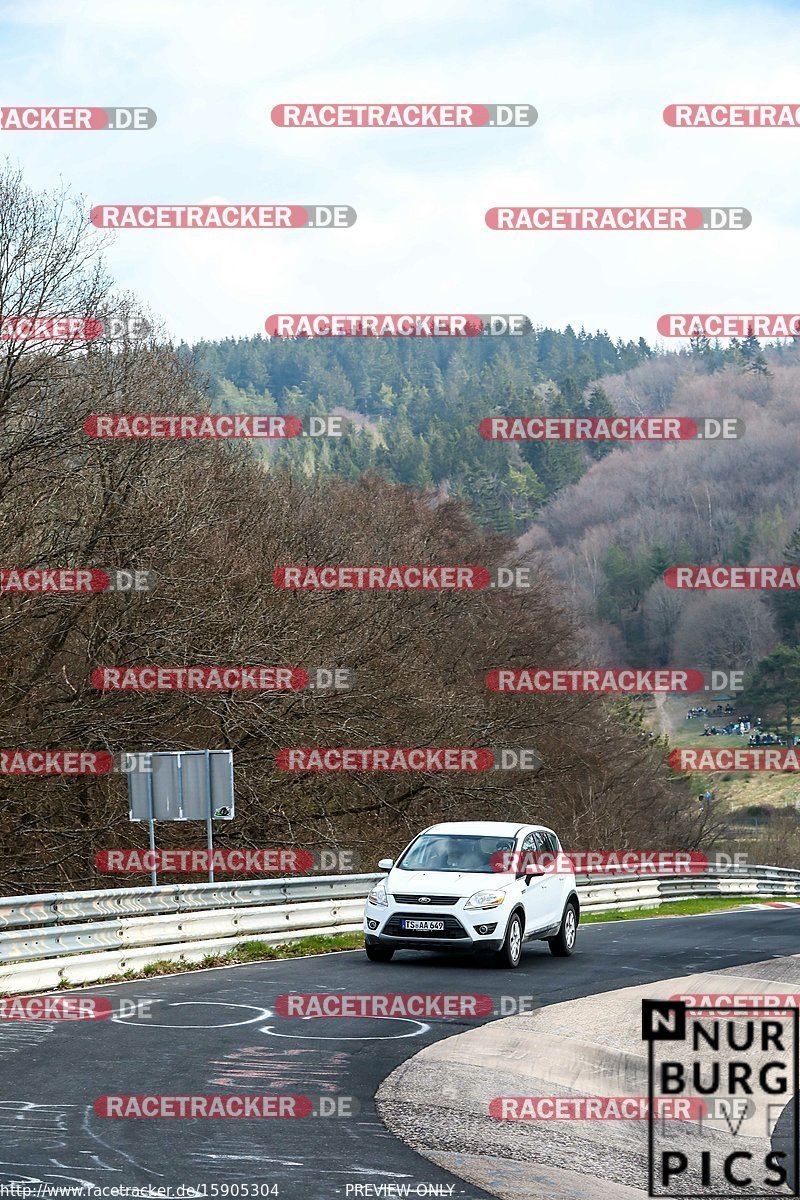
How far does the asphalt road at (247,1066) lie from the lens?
736cm

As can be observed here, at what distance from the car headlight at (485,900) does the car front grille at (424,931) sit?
260 mm

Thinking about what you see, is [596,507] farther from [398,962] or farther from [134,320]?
[398,962]

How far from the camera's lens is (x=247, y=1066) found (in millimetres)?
10500

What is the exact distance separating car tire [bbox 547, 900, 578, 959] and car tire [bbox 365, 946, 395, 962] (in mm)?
2415

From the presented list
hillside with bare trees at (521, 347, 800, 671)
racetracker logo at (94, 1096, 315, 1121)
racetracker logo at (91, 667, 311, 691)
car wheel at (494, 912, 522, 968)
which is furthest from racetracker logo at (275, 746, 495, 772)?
hillside with bare trees at (521, 347, 800, 671)

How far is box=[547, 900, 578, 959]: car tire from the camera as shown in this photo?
19031mm

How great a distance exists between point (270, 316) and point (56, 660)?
328 inches

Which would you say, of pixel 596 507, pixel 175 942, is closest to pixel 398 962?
pixel 175 942

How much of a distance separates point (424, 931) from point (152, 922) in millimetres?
3202

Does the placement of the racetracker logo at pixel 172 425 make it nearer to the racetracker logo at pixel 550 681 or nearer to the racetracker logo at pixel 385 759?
the racetracker logo at pixel 385 759

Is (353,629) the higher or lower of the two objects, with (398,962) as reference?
higher

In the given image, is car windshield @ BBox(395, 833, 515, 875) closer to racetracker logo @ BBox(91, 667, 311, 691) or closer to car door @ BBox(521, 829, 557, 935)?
car door @ BBox(521, 829, 557, 935)

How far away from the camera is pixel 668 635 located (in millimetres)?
129500

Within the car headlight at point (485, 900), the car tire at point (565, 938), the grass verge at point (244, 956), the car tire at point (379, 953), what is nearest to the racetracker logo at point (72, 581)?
the grass verge at point (244, 956)
